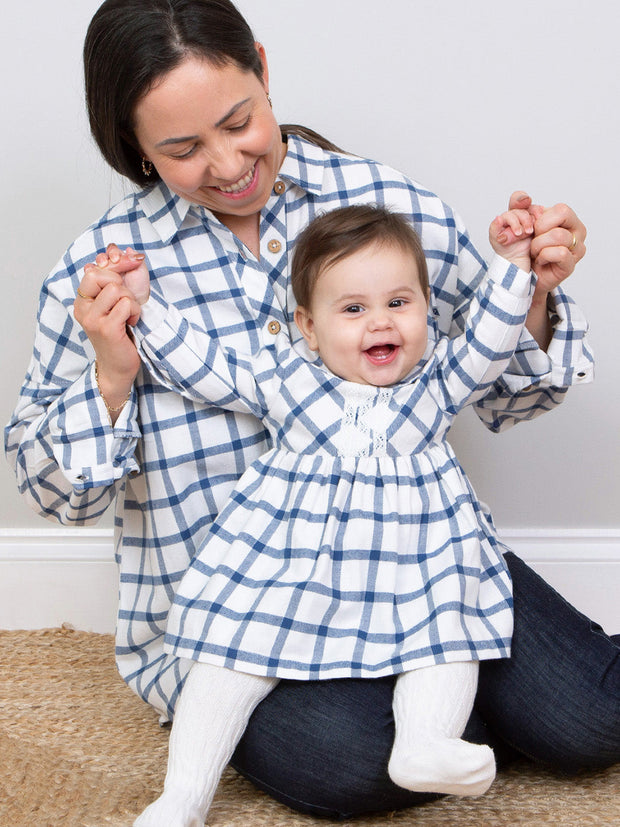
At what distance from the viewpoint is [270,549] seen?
1284 mm

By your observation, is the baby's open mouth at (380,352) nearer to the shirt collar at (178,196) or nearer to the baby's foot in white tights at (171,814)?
the shirt collar at (178,196)

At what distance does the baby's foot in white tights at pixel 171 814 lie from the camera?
1.10m

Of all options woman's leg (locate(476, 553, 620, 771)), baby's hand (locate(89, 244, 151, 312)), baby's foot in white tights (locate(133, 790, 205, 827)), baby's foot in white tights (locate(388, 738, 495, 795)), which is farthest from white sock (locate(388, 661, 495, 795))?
baby's hand (locate(89, 244, 151, 312))

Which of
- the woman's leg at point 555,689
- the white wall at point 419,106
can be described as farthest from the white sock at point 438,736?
the white wall at point 419,106

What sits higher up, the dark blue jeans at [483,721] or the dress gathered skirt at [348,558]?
the dress gathered skirt at [348,558]

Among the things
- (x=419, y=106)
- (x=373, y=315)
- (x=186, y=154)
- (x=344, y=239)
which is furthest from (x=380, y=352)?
(x=419, y=106)

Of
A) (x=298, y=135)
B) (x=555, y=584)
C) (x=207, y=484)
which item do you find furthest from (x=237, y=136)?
(x=555, y=584)

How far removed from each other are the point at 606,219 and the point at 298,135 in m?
0.61

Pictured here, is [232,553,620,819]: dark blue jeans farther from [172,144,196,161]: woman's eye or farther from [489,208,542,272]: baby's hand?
[172,144,196,161]: woman's eye

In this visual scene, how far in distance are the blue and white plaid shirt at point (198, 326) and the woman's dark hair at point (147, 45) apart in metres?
0.17

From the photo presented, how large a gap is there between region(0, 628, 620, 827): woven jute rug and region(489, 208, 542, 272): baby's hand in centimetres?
69

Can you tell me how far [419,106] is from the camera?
1.71 meters

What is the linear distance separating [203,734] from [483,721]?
0.40 meters

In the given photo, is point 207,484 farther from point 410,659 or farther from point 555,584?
point 555,584
